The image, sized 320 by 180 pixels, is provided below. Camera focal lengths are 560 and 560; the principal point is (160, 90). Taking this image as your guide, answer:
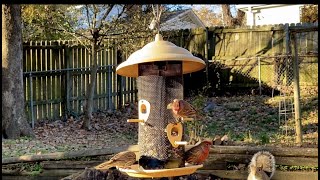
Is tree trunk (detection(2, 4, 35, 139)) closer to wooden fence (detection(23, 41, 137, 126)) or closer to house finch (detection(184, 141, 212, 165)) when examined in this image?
wooden fence (detection(23, 41, 137, 126))

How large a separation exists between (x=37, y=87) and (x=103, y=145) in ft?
8.64

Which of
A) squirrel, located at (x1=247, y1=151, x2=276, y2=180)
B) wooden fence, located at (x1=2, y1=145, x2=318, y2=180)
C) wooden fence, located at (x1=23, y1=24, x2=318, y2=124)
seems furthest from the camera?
wooden fence, located at (x1=23, y1=24, x2=318, y2=124)

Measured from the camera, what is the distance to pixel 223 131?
8766 millimetres

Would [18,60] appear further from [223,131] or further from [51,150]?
[223,131]

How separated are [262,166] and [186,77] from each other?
809 cm

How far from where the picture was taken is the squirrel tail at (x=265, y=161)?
4.61 m

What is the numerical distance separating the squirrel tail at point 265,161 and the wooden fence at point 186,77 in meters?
4.20

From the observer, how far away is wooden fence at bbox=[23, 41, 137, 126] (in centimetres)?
968

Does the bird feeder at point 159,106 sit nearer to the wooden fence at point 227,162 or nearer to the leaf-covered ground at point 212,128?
the wooden fence at point 227,162

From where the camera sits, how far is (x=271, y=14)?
18359 mm

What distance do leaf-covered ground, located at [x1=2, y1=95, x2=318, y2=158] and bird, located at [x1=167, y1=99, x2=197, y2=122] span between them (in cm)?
313

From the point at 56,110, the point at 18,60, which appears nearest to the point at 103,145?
the point at 18,60

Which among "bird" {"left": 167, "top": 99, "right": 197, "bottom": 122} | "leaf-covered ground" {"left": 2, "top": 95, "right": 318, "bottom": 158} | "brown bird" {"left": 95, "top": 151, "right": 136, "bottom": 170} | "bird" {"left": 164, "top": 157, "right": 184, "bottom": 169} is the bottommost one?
"leaf-covered ground" {"left": 2, "top": 95, "right": 318, "bottom": 158}

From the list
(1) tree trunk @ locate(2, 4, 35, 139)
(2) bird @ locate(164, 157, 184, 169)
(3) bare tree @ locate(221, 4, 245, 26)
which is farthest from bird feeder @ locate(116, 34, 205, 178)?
(3) bare tree @ locate(221, 4, 245, 26)
